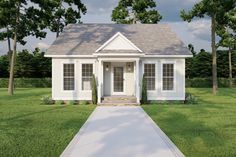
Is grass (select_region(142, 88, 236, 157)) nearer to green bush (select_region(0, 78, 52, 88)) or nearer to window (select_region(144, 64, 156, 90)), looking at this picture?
window (select_region(144, 64, 156, 90))

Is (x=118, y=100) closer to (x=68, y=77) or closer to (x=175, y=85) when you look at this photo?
(x=68, y=77)

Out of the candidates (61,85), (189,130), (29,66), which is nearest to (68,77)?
(61,85)

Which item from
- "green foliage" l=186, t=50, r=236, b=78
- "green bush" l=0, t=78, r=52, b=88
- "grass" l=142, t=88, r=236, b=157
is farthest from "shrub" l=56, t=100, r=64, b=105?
"green foliage" l=186, t=50, r=236, b=78

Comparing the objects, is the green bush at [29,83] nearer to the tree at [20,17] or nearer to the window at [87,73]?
the tree at [20,17]

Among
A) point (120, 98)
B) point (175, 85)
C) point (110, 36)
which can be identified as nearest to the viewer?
point (120, 98)

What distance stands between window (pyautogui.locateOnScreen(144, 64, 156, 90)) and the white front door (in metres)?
1.89

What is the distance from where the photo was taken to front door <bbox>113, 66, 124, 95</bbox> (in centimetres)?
2550

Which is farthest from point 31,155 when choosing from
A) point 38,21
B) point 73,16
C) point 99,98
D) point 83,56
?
point 73,16

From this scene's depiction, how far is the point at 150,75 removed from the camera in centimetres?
2464

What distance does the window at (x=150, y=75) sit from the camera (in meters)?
24.6

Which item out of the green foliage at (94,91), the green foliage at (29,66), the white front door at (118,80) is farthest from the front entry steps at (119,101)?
the green foliage at (29,66)

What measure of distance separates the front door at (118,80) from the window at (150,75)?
6.39ft

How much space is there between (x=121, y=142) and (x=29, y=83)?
40.8 metres

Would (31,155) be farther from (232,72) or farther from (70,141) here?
(232,72)
